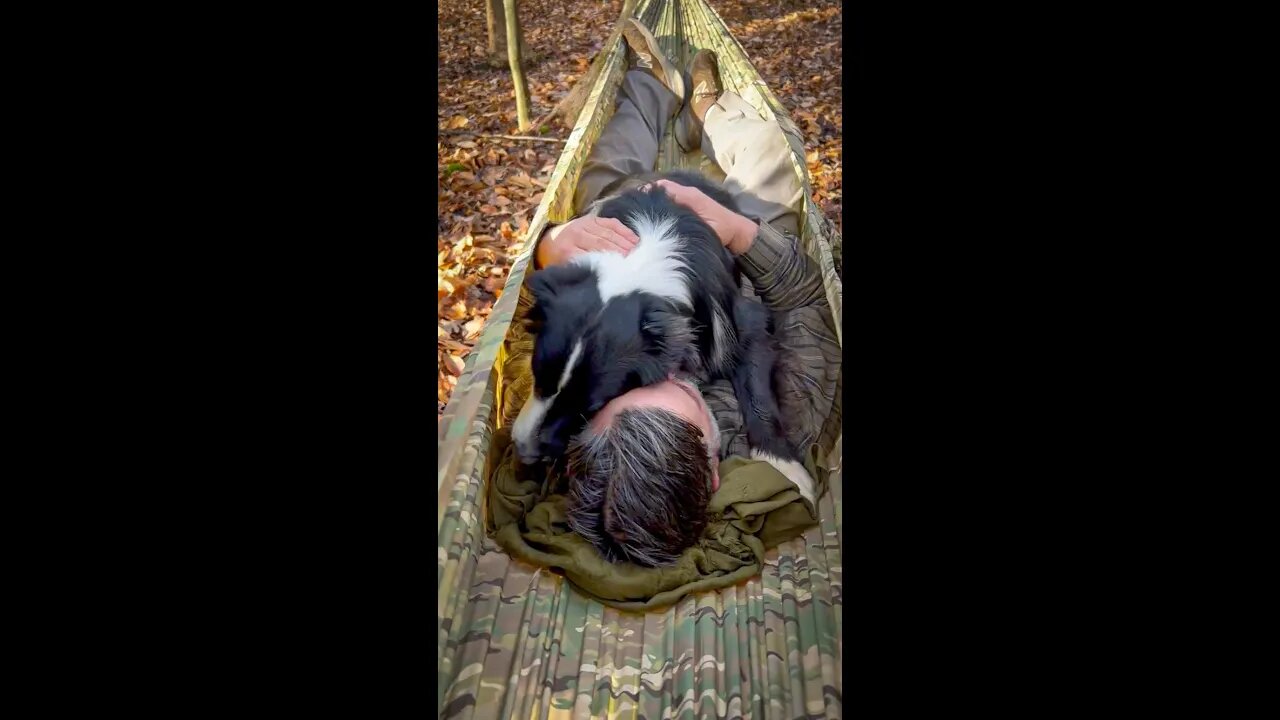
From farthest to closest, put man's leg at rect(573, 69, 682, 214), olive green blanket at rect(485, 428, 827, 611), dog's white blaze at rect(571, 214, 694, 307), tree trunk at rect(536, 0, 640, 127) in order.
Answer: tree trunk at rect(536, 0, 640, 127), man's leg at rect(573, 69, 682, 214), dog's white blaze at rect(571, 214, 694, 307), olive green blanket at rect(485, 428, 827, 611)

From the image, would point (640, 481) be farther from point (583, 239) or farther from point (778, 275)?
point (778, 275)

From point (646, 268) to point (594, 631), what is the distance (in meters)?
0.84

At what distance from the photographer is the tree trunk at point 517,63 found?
239 cm

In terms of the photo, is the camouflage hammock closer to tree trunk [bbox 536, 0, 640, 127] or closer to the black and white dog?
the black and white dog

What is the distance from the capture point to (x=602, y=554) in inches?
59.8

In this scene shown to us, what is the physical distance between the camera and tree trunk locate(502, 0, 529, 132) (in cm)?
239

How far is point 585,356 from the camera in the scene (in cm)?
161

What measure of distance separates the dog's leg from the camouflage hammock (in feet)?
0.36

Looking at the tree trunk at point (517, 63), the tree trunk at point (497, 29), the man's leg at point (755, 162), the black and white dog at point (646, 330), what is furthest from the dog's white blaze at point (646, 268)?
the tree trunk at point (517, 63)

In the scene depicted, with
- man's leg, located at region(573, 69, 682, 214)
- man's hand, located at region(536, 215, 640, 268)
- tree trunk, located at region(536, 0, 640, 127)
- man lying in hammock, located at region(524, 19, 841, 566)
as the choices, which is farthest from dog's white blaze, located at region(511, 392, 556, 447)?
Answer: tree trunk, located at region(536, 0, 640, 127)

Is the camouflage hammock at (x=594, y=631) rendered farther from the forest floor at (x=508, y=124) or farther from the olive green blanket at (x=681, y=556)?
the forest floor at (x=508, y=124)

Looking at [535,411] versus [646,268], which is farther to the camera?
[646,268]

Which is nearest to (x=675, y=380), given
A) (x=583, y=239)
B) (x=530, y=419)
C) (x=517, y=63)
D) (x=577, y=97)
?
(x=530, y=419)
